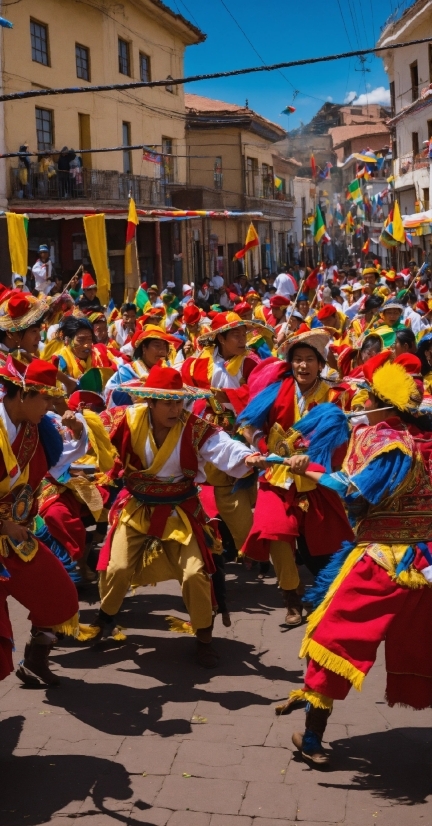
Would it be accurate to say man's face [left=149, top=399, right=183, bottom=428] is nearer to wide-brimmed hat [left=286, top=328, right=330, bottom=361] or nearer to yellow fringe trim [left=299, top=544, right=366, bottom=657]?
wide-brimmed hat [left=286, top=328, right=330, bottom=361]

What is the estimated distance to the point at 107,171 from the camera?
2767 cm

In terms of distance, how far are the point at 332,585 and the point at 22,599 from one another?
1408mm

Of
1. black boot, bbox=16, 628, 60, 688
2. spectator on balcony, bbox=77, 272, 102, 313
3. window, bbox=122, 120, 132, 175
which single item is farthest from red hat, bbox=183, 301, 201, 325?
window, bbox=122, 120, 132, 175

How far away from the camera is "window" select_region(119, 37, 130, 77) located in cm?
3045

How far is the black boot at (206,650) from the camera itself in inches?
226

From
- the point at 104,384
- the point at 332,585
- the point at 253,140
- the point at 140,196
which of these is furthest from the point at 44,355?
the point at 253,140

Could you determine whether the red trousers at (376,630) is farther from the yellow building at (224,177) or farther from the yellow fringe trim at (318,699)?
the yellow building at (224,177)

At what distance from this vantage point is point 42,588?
4688 millimetres

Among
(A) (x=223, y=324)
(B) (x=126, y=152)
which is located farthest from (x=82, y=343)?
(B) (x=126, y=152)

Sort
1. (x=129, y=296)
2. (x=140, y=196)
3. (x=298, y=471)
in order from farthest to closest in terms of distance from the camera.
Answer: (x=140, y=196) < (x=129, y=296) < (x=298, y=471)

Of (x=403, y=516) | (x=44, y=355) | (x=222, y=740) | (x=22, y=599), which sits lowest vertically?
(x=222, y=740)

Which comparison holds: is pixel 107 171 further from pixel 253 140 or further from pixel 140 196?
pixel 253 140

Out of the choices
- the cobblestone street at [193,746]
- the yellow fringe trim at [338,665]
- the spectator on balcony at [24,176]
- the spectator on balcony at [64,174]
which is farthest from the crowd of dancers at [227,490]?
the spectator on balcony at [64,174]

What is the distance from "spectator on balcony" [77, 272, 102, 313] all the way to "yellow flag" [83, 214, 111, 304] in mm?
135
